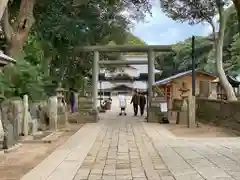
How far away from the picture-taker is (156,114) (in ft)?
73.9

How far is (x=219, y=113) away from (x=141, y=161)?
10911 millimetres

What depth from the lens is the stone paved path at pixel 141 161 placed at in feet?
24.4

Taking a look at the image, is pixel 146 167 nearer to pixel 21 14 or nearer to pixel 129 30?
pixel 21 14

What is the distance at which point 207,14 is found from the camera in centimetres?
2211

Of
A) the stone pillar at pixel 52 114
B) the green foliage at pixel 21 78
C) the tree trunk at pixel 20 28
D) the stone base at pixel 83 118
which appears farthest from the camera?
the stone base at pixel 83 118

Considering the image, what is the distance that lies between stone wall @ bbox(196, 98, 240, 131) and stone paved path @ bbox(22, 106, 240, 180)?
4.00m

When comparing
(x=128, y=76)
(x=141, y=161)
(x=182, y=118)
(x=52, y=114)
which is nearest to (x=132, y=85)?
(x=128, y=76)

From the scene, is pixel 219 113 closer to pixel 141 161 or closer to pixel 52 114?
pixel 52 114

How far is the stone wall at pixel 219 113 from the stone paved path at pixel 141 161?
4.00 m

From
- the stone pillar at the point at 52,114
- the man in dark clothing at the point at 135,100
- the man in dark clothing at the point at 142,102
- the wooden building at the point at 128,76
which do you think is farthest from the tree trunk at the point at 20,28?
the wooden building at the point at 128,76

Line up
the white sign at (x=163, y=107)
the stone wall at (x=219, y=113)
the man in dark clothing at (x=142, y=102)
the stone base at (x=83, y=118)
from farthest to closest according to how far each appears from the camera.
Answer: the man in dark clothing at (x=142, y=102), the stone base at (x=83, y=118), the white sign at (x=163, y=107), the stone wall at (x=219, y=113)

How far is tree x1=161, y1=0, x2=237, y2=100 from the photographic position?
20344 millimetres

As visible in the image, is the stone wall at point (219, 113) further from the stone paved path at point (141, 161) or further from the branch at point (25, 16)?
the branch at point (25, 16)

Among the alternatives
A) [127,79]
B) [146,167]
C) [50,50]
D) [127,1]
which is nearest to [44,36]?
[50,50]
